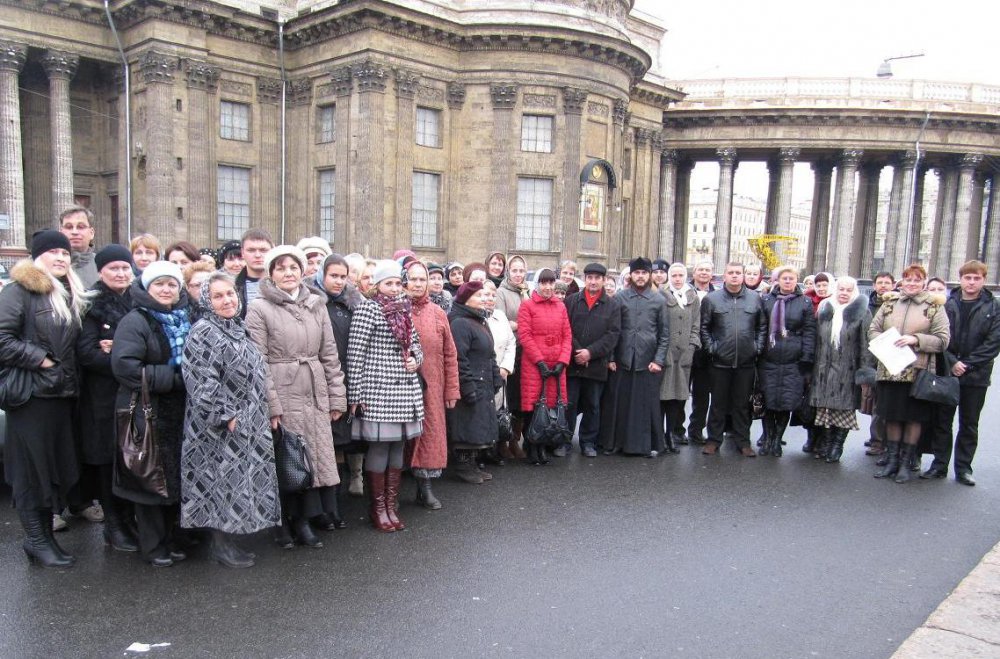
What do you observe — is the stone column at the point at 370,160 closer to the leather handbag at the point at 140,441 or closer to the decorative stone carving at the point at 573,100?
the decorative stone carving at the point at 573,100

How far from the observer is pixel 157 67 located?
23578 mm

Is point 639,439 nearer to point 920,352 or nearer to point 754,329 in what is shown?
point 754,329

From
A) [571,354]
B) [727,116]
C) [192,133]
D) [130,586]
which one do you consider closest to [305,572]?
[130,586]

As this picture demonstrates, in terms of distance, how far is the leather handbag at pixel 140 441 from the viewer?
503 cm

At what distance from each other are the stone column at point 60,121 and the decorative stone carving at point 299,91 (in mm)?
6829

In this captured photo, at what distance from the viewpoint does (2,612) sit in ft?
14.8

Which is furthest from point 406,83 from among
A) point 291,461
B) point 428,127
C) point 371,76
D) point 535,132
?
point 291,461

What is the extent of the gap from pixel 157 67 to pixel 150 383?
2226 cm

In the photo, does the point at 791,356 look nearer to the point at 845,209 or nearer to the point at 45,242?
the point at 45,242

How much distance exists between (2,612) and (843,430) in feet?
27.8

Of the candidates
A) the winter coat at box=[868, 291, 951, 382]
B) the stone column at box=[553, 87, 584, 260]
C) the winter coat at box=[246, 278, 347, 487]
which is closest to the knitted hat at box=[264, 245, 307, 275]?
the winter coat at box=[246, 278, 347, 487]

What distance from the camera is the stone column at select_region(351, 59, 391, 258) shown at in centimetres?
2456

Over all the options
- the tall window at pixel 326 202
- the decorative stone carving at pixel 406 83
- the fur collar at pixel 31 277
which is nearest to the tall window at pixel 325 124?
the tall window at pixel 326 202

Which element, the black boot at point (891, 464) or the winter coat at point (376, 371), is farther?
the black boot at point (891, 464)
